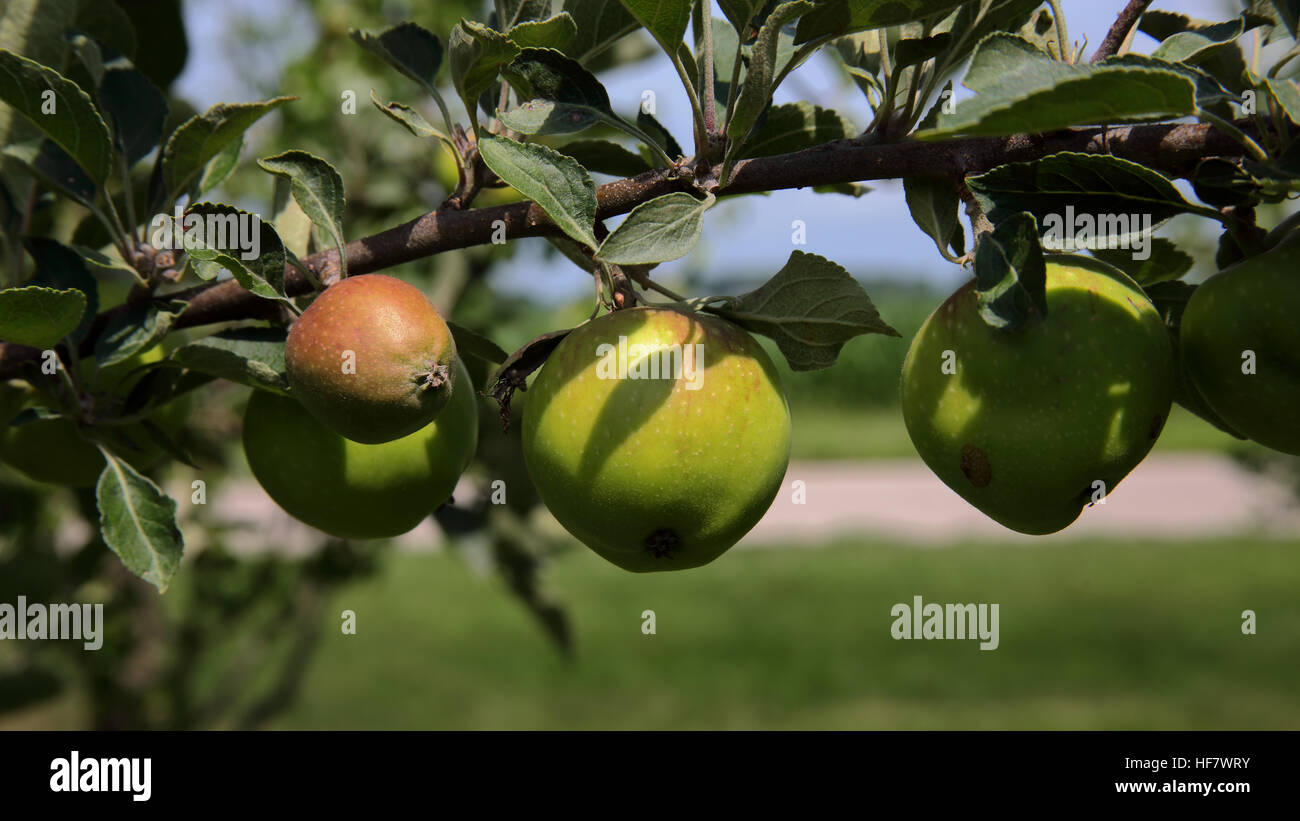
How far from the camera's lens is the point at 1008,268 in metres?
0.97

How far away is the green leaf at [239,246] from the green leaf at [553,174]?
23 cm

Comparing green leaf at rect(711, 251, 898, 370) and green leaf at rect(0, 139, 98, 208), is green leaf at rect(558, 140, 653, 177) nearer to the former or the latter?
green leaf at rect(711, 251, 898, 370)

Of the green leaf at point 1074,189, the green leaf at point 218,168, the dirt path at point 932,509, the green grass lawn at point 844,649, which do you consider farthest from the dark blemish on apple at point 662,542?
the dirt path at point 932,509

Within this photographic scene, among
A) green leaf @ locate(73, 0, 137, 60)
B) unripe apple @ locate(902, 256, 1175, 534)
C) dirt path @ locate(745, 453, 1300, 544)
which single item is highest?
green leaf @ locate(73, 0, 137, 60)

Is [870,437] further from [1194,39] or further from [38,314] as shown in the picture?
[38,314]

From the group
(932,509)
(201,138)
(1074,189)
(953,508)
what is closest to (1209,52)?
(1074,189)

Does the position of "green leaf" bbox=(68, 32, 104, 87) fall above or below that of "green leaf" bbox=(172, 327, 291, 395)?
above

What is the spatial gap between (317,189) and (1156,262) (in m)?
0.89

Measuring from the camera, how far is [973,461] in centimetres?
106

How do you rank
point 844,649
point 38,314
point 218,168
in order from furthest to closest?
point 844,649, point 218,168, point 38,314

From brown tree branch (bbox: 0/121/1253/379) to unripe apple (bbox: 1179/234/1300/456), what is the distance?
0.11 metres

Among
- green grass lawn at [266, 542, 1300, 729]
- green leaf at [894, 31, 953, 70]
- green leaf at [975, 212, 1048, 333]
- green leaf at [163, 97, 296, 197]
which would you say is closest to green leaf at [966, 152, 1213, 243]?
green leaf at [975, 212, 1048, 333]

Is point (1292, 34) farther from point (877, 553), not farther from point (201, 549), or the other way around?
point (877, 553)

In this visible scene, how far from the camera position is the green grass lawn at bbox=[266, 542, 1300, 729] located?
5641mm
